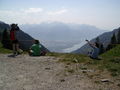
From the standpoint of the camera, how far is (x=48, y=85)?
11266mm

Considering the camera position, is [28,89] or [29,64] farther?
[29,64]

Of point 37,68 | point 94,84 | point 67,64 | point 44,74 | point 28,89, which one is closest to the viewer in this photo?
point 28,89

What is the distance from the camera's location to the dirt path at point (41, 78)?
11.0 m

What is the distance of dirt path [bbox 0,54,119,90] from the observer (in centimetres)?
1098

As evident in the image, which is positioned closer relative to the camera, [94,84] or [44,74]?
[94,84]

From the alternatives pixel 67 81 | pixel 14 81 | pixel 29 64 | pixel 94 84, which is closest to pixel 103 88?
pixel 94 84

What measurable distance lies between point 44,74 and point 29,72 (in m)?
1.00

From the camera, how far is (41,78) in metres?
12.5

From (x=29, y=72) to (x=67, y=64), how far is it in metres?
3.11

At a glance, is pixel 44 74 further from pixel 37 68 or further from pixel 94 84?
pixel 94 84

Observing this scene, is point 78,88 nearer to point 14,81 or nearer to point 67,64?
point 14,81

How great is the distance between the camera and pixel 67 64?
15977 millimetres

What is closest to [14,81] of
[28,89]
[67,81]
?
[28,89]

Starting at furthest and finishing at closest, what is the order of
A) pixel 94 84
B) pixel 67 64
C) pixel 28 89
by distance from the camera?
pixel 67 64, pixel 94 84, pixel 28 89
